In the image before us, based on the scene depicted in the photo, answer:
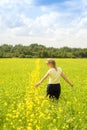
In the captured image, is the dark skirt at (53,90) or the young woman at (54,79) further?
the dark skirt at (53,90)

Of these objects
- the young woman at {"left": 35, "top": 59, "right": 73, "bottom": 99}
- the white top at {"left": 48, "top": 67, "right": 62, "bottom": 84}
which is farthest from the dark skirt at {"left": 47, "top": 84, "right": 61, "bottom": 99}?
the white top at {"left": 48, "top": 67, "right": 62, "bottom": 84}

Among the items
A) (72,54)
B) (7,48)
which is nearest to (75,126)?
(72,54)

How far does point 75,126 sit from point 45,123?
0.66 m

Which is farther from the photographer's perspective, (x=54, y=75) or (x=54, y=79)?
(x=54, y=79)

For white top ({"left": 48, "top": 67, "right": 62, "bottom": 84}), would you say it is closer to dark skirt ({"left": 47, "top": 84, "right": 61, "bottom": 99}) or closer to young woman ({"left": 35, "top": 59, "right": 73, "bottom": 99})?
young woman ({"left": 35, "top": 59, "right": 73, "bottom": 99})

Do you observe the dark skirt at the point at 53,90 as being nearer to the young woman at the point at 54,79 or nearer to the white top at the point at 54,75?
the young woman at the point at 54,79

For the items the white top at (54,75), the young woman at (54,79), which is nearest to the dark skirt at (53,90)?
the young woman at (54,79)

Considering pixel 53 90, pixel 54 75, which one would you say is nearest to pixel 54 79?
pixel 54 75

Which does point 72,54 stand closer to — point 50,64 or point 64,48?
point 64,48

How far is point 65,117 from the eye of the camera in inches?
344

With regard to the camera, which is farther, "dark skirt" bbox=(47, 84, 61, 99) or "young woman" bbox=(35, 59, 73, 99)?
"dark skirt" bbox=(47, 84, 61, 99)

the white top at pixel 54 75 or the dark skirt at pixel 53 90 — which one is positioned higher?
the white top at pixel 54 75

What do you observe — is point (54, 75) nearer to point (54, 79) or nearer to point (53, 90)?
point (54, 79)

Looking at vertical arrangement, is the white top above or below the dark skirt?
above
